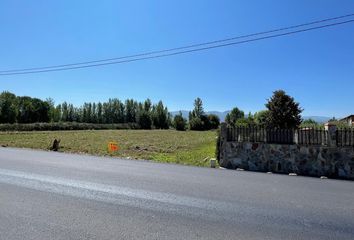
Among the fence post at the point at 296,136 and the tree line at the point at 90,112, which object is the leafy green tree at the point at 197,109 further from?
the fence post at the point at 296,136

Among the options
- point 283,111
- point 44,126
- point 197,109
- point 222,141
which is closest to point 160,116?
point 197,109

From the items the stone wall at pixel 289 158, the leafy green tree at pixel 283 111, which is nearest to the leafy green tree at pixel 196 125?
the leafy green tree at pixel 283 111

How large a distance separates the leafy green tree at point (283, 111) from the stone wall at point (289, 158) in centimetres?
1723

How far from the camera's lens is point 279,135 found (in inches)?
636

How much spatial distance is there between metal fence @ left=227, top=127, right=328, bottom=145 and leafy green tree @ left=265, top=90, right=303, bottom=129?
16.8 m

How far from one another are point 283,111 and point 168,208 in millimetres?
28218

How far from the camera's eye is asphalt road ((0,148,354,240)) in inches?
226

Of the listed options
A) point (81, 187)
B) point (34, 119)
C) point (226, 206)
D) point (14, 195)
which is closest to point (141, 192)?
point (81, 187)

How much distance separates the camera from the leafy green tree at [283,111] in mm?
33312

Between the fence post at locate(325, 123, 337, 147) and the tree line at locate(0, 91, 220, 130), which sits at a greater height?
the tree line at locate(0, 91, 220, 130)

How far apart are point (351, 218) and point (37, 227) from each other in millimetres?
5725

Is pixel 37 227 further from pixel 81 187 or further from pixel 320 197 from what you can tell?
pixel 320 197

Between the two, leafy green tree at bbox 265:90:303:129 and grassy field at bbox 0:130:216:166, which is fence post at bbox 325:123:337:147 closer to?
grassy field at bbox 0:130:216:166

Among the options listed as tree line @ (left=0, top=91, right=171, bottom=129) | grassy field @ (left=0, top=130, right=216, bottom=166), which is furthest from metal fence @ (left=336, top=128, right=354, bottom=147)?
tree line @ (left=0, top=91, right=171, bottom=129)
